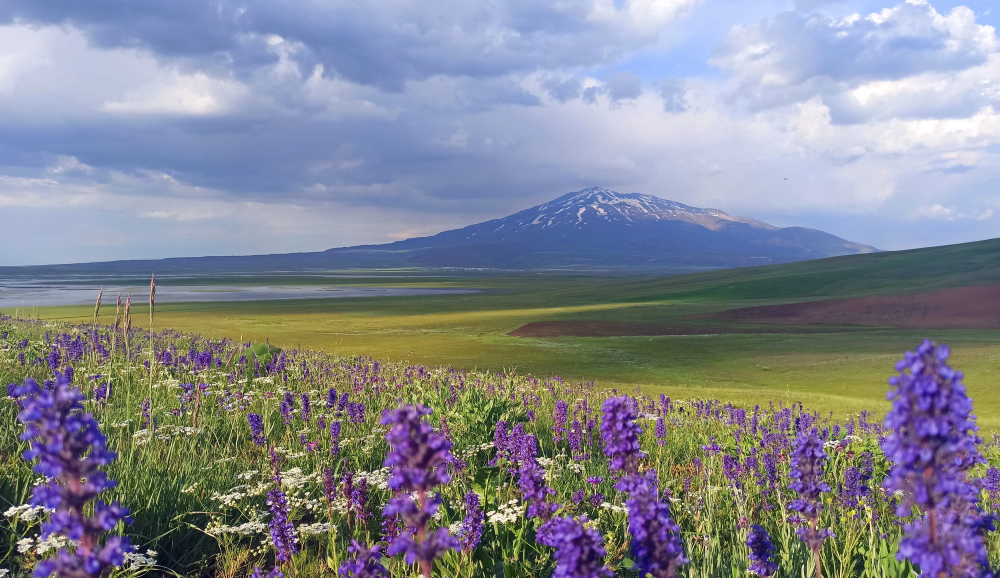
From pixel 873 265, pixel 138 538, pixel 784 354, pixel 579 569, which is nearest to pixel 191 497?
pixel 138 538

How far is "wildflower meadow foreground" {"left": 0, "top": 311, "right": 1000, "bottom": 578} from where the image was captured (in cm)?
172

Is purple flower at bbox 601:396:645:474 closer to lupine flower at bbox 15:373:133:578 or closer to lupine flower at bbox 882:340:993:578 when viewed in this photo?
lupine flower at bbox 882:340:993:578

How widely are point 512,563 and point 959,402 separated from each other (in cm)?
311

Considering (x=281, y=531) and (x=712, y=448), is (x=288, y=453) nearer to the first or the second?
(x=281, y=531)

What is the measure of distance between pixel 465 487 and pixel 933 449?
4.52m

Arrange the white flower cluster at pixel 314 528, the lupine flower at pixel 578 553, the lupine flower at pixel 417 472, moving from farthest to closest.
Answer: the white flower cluster at pixel 314 528 < the lupine flower at pixel 578 553 < the lupine flower at pixel 417 472

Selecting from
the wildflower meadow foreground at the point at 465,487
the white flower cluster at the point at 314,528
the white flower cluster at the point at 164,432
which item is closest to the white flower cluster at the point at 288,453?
the wildflower meadow foreground at the point at 465,487

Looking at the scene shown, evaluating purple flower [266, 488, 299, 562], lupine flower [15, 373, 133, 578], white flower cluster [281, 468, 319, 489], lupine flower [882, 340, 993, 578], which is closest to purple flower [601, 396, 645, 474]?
lupine flower [882, 340, 993, 578]

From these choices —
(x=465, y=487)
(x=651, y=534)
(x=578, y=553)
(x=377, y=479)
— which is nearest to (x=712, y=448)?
(x=465, y=487)

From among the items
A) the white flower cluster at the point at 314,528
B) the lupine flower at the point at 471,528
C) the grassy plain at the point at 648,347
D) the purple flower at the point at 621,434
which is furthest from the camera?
the grassy plain at the point at 648,347

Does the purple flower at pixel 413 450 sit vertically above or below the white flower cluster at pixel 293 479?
above

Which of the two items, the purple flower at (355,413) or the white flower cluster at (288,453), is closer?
the white flower cluster at (288,453)

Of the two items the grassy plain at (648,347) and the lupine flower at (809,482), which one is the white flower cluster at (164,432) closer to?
the lupine flower at (809,482)

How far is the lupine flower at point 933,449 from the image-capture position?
1622 mm
